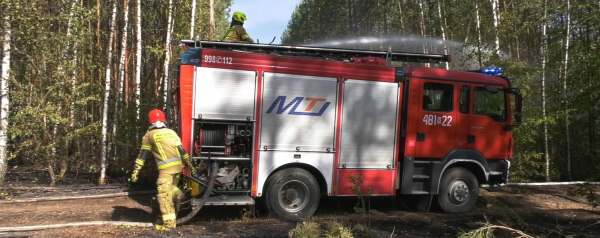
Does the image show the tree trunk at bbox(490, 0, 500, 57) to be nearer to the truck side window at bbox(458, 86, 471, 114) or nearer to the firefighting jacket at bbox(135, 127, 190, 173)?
the truck side window at bbox(458, 86, 471, 114)

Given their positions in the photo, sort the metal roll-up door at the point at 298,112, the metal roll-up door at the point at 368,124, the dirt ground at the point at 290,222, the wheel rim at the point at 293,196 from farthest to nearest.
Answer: the metal roll-up door at the point at 368,124 → the wheel rim at the point at 293,196 → the metal roll-up door at the point at 298,112 → the dirt ground at the point at 290,222

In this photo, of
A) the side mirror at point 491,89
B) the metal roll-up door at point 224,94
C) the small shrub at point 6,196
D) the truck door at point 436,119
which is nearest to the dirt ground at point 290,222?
the small shrub at point 6,196

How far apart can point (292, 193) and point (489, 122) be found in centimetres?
388

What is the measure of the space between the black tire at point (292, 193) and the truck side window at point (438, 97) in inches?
95.2

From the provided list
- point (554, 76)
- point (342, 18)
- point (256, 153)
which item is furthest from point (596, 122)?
point (342, 18)

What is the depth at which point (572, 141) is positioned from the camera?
1439cm

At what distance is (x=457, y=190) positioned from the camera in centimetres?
715

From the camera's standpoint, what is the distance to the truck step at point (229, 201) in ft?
19.0

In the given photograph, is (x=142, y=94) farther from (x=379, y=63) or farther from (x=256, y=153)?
(x=379, y=63)

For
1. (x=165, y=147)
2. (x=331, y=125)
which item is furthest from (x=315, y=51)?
(x=165, y=147)

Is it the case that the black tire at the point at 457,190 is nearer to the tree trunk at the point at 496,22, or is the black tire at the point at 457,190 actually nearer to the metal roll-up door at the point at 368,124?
the metal roll-up door at the point at 368,124

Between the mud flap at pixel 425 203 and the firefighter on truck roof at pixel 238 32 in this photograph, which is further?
the mud flap at pixel 425 203

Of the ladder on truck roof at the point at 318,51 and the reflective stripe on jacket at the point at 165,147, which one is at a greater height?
the ladder on truck roof at the point at 318,51

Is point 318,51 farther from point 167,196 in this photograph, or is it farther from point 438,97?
point 167,196
